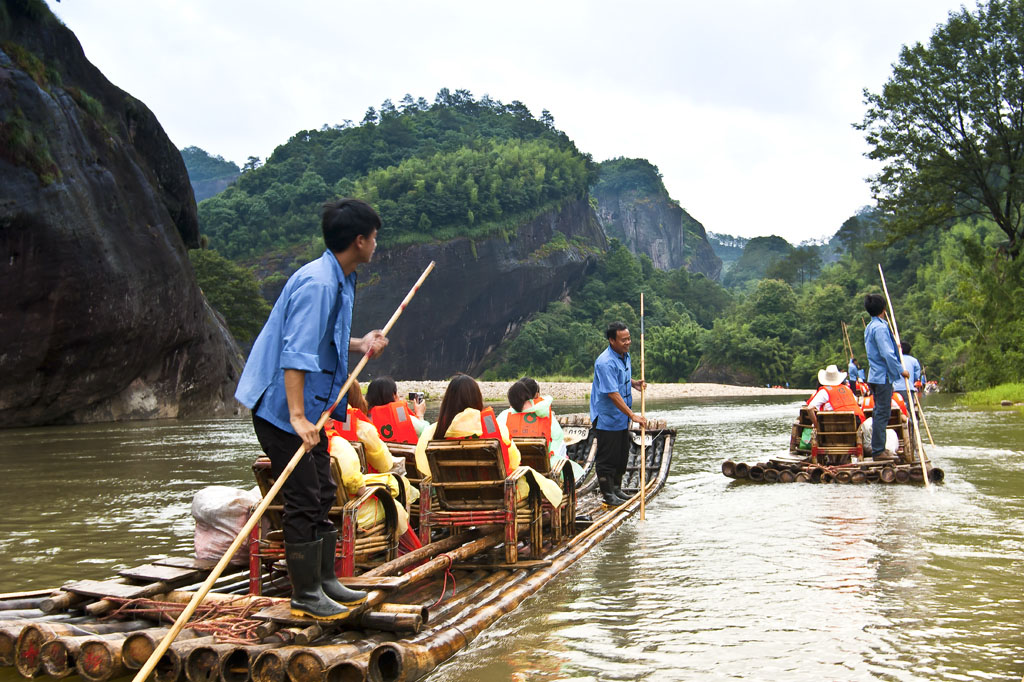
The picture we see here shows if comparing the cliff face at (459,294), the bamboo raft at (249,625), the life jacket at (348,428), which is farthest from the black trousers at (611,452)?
the cliff face at (459,294)

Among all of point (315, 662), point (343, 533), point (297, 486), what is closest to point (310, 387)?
point (297, 486)

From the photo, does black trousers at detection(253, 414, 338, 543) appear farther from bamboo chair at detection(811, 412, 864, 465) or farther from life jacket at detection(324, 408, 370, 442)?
bamboo chair at detection(811, 412, 864, 465)

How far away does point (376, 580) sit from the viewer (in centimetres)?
447

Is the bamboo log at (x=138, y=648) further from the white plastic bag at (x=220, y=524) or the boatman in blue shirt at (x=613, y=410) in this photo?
the boatman in blue shirt at (x=613, y=410)

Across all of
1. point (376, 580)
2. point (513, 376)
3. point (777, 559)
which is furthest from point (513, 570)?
point (513, 376)

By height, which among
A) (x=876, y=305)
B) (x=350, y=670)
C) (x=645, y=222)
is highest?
(x=645, y=222)

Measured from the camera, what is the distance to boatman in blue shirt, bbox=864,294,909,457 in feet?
33.8

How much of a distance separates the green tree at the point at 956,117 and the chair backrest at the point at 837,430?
22552 mm

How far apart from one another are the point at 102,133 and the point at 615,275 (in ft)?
215

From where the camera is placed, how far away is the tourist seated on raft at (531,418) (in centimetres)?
786

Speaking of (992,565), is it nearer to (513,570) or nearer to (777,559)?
(777,559)

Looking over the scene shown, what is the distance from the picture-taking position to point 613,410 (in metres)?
9.09

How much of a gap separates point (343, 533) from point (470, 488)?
130 centimetres

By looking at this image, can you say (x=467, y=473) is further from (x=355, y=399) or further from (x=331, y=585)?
(x=331, y=585)
